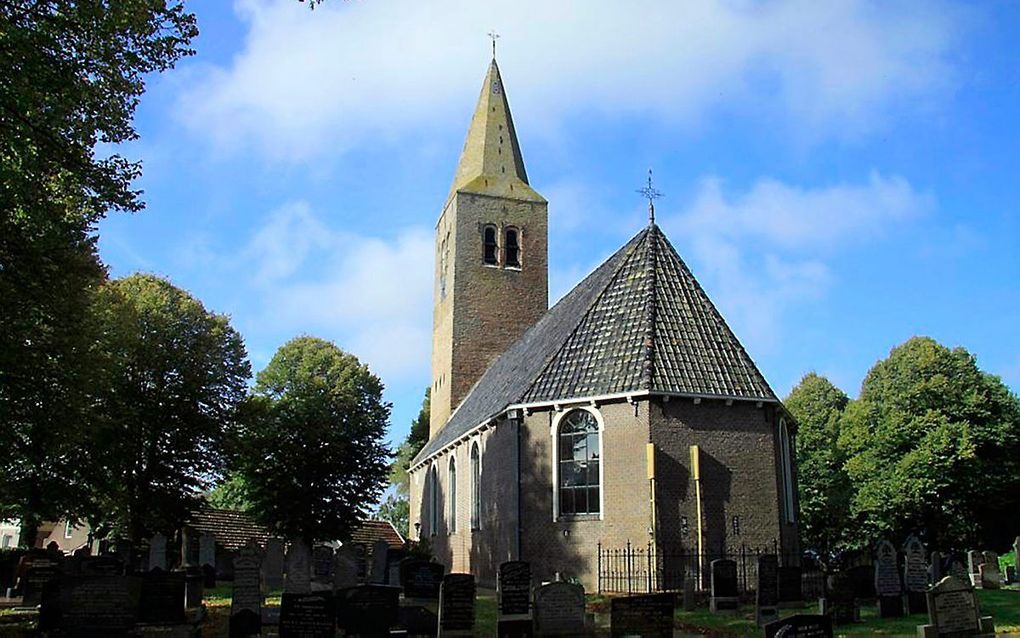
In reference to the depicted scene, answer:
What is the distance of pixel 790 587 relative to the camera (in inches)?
690

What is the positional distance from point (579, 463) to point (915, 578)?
831cm

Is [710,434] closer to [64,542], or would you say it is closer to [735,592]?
[735,592]

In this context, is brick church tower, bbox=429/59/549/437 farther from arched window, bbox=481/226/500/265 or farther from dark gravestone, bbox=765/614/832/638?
dark gravestone, bbox=765/614/832/638

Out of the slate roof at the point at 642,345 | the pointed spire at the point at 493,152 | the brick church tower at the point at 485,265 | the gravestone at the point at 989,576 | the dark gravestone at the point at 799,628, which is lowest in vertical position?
the gravestone at the point at 989,576

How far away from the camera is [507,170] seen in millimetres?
42375

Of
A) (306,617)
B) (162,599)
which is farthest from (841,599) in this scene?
(162,599)

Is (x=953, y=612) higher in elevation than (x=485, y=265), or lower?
lower

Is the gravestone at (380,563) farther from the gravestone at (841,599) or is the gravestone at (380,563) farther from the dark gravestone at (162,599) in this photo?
the gravestone at (841,599)

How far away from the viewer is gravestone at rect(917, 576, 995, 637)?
13.0 meters

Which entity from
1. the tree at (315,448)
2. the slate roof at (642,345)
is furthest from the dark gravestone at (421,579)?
the tree at (315,448)

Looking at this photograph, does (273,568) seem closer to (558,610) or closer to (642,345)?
(642,345)

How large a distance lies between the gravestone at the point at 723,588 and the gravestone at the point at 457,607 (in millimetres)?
5763

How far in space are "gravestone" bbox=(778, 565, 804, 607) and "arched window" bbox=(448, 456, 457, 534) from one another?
1602cm

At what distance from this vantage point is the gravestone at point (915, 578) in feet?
56.3
